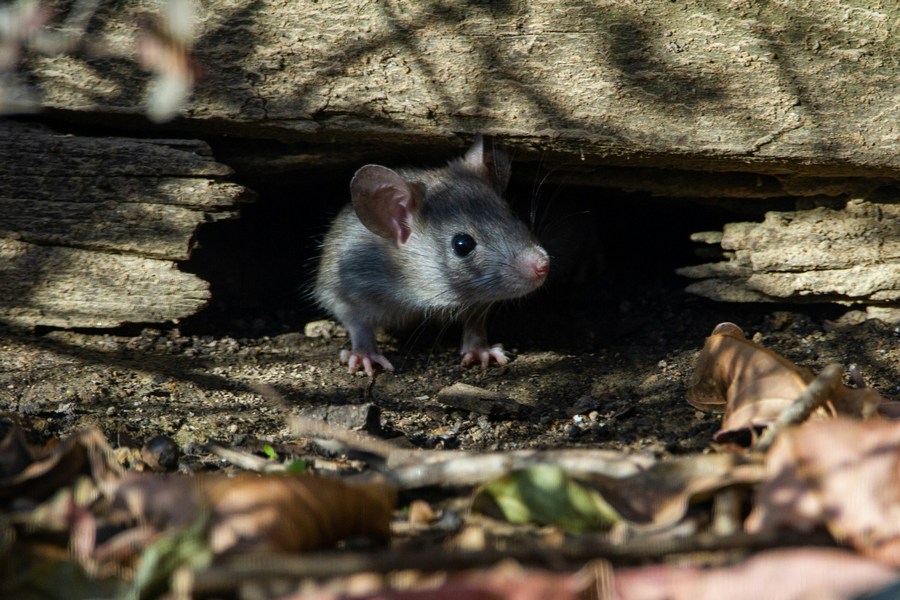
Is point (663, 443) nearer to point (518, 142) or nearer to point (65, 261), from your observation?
point (518, 142)

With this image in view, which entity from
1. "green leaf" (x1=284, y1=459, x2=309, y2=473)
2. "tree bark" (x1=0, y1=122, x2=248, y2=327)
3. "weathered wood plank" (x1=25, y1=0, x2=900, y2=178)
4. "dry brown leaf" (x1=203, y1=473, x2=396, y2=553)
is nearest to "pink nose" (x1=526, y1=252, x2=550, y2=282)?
"weathered wood plank" (x1=25, y1=0, x2=900, y2=178)

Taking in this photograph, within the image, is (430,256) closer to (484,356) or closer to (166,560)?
(484,356)

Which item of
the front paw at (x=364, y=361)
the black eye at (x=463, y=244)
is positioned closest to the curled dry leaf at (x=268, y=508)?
the front paw at (x=364, y=361)

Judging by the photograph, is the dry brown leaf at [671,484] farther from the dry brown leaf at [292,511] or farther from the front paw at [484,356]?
the front paw at [484,356]

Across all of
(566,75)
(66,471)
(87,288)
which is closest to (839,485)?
(66,471)

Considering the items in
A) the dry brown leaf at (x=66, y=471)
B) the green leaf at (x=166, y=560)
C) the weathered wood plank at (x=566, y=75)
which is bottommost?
the dry brown leaf at (x=66, y=471)

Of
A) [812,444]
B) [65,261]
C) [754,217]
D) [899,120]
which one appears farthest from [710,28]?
[65,261]
